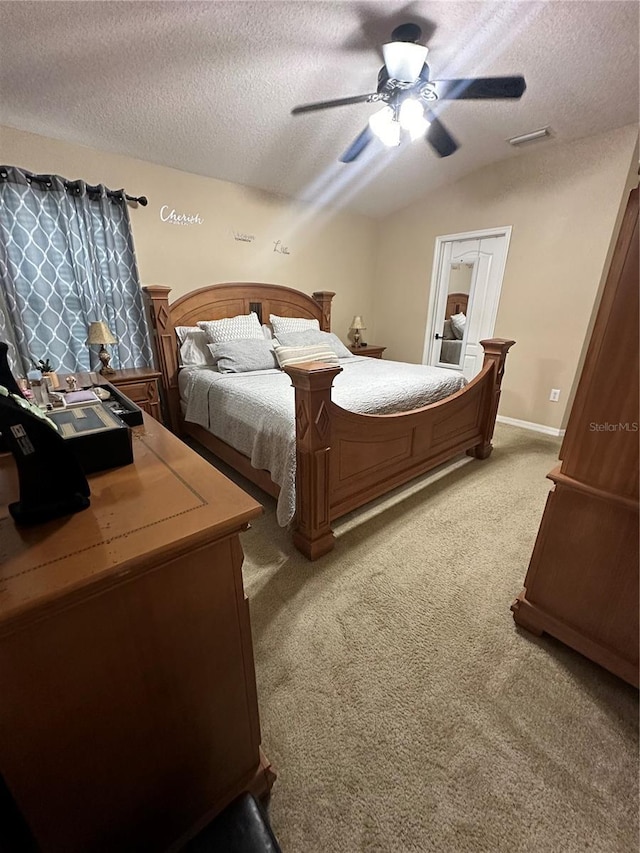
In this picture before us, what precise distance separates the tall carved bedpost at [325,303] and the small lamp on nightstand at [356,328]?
399 millimetres

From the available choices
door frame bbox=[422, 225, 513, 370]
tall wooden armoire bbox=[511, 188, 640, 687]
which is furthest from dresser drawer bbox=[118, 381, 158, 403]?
door frame bbox=[422, 225, 513, 370]

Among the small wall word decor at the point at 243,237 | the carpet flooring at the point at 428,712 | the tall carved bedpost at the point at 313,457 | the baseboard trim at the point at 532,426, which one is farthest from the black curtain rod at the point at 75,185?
the baseboard trim at the point at 532,426

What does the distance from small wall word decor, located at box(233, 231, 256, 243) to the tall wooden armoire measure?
10.7 feet

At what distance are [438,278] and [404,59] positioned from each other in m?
2.61

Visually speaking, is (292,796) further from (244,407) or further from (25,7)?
(25,7)

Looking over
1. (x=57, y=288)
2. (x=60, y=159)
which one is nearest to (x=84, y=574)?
(x=57, y=288)

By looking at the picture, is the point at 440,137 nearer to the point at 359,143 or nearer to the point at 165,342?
the point at 359,143

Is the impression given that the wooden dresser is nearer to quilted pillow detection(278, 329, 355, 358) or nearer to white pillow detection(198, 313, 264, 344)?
white pillow detection(198, 313, 264, 344)

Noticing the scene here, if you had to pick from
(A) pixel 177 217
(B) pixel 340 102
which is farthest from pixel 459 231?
(A) pixel 177 217

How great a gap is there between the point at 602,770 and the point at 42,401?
224cm

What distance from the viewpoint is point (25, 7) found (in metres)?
1.56

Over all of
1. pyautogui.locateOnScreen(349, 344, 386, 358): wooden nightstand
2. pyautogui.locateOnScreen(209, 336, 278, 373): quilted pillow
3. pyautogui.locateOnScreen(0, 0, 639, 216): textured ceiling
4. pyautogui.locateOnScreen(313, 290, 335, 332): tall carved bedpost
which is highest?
pyautogui.locateOnScreen(0, 0, 639, 216): textured ceiling

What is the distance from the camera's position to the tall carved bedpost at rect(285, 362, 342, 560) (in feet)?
5.15

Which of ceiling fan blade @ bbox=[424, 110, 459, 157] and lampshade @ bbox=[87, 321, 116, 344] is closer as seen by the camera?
ceiling fan blade @ bbox=[424, 110, 459, 157]
